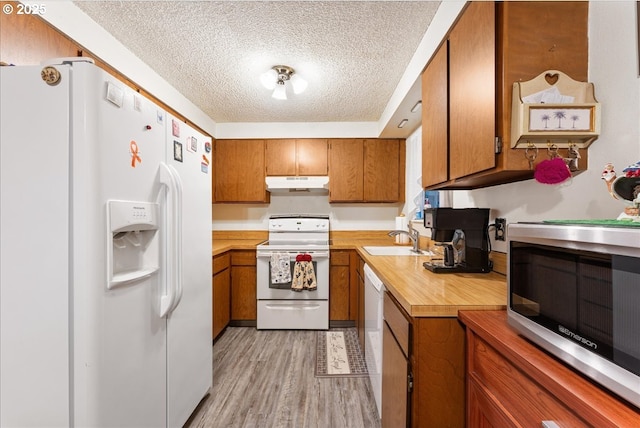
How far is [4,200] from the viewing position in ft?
2.89

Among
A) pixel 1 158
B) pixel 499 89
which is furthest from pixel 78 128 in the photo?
pixel 499 89

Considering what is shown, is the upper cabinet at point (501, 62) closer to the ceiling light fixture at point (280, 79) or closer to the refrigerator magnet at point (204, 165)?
the ceiling light fixture at point (280, 79)

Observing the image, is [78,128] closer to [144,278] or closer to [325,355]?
[144,278]

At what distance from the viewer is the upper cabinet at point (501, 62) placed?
0.95 meters

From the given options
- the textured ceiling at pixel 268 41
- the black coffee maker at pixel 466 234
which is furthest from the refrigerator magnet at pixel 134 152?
the black coffee maker at pixel 466 234

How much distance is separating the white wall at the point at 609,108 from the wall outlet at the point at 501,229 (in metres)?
0.29

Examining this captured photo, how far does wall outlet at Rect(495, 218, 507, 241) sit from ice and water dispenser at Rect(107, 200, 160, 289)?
5.51 feet

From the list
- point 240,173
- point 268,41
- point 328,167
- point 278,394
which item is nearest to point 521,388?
point 278,394

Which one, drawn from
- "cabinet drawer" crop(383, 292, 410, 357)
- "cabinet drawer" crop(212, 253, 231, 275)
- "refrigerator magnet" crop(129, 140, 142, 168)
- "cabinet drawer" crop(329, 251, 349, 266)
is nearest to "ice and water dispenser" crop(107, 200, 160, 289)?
"refrigerator magnet" crop(129, 140, 142, 168)

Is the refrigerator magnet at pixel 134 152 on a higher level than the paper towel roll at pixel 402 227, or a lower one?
higher

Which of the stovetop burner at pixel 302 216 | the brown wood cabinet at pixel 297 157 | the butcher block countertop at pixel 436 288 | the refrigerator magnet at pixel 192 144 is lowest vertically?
the butcher block countertop at pixel 436 288

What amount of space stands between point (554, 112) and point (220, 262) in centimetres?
256

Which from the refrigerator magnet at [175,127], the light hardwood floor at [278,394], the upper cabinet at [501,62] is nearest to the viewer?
the upper cabinet at [501,62]

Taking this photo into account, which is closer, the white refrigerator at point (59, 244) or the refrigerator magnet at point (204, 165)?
the white refrigerator at point (59, 244)
